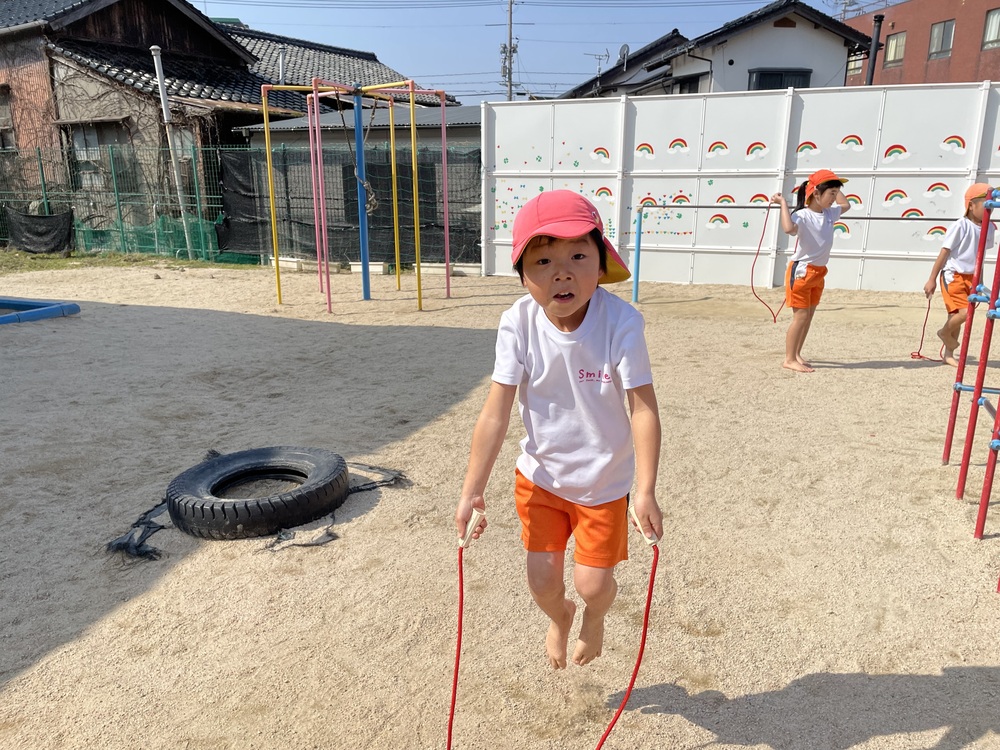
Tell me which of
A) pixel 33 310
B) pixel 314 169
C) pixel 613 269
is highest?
pixel 314 169

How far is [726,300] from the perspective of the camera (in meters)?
10.1

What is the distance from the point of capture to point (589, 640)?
7.41 feet

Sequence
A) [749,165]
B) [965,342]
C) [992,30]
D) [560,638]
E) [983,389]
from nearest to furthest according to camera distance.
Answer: [560,638]
[983,389]
[965,342]
[749,165]
[992,30]

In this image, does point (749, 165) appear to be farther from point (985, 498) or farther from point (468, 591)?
point (468, 591)

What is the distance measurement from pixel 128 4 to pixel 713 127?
1471 centimetres

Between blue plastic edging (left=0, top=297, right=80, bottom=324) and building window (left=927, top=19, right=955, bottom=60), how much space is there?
1301 inches

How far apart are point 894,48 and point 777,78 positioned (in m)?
17.8

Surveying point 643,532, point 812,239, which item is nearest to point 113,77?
point 812,239

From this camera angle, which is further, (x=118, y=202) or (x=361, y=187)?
(x=118, y=202)

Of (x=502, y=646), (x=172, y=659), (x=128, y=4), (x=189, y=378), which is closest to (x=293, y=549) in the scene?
(x=172, y=659)

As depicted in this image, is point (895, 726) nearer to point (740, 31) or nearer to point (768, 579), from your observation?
point (768, 579)

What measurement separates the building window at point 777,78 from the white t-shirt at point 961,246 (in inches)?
626

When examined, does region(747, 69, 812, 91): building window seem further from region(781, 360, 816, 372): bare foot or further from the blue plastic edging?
the blue plastic edging

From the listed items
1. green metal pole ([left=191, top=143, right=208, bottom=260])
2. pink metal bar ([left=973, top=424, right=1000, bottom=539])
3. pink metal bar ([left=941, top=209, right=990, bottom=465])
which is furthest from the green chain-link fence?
pink metal bar ([left=973, top=424, right=1000, bottom=539])
